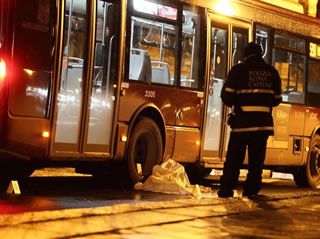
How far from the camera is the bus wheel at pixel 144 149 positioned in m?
12.0

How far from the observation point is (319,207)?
404 inches

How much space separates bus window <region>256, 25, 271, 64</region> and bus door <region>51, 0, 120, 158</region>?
4159 mm

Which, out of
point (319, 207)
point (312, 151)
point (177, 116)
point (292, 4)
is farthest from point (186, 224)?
point (292, 4)

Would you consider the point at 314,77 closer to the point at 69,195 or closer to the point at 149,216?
the point at 69,195

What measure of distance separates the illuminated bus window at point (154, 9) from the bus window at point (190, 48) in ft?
1.10

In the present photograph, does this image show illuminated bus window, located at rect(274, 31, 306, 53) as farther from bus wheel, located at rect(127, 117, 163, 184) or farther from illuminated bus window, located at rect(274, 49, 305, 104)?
bus wheel, located at rect(127, 117, 163, 184)

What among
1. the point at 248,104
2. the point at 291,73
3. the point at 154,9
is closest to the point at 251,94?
the point at 248,104

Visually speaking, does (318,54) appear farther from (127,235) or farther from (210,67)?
(127,235)

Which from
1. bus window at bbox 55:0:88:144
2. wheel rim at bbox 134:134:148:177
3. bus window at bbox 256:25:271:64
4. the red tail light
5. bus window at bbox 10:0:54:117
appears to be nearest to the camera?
the red tail light

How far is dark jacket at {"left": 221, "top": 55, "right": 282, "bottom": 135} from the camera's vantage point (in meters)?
10.2

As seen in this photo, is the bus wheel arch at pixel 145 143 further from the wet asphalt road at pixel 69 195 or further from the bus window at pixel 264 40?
the bus window at pixel 264 40

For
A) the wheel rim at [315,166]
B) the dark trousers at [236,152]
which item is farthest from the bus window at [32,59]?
the wheel rim at [315,166]

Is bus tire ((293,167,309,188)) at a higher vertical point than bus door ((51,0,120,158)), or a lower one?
lower

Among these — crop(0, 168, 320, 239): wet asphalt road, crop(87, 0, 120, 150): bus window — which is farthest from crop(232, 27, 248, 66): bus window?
crop(0, 168, 320, 239): wet asphalt road
